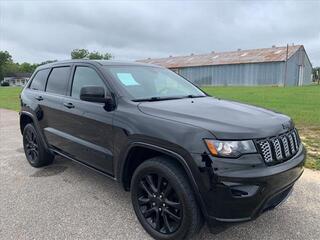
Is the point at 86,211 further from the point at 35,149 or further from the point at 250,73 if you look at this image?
the point at 250,73

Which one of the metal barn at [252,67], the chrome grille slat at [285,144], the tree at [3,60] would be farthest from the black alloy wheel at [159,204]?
the tree at [3,60]

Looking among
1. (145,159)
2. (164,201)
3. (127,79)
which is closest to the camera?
(164,201)

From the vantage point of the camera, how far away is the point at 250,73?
46.1 metres

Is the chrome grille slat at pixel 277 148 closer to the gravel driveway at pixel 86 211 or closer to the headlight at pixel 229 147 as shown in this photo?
the headlight at pixel 229 147

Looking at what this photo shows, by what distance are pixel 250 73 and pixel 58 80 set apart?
44061 mm

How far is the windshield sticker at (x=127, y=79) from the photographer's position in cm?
379

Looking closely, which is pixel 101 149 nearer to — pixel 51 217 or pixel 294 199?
pixel 51 217

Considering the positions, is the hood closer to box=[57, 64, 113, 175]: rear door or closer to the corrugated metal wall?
box=[57, 64, 113, 175]: rear door

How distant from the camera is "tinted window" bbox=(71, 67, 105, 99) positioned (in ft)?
13.0

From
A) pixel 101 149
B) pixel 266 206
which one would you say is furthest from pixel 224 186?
pixel 101 149

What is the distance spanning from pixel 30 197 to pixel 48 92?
1623 millimetres

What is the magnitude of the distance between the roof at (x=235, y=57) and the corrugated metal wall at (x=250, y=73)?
0.66m

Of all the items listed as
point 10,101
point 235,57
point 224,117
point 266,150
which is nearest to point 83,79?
point 224,117

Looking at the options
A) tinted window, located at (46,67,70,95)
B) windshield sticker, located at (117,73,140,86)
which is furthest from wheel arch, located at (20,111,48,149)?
windshield sticker, located at (117,73,140,86)
